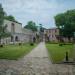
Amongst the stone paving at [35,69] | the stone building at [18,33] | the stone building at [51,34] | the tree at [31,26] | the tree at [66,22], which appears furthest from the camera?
the stone building at [51,34]

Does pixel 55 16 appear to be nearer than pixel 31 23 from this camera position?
Yes

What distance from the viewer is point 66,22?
79.0 m

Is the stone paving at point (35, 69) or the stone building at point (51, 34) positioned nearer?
the stone paving at point (35, 69)

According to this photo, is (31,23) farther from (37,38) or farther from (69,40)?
(69,40)

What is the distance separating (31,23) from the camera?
10925 centimetres

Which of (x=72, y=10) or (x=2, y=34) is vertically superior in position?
(x=72, y=10)

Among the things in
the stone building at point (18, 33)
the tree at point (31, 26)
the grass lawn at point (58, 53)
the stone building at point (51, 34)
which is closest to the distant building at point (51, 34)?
the stone building at point (51, 34)

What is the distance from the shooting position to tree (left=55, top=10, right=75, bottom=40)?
3086 inches

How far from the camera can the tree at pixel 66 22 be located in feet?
257

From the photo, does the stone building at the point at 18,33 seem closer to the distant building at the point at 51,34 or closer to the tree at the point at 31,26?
the tree at the point at 31,26

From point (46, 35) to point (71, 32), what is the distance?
38.2 metres

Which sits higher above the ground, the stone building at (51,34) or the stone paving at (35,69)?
the stone building at (51,34)

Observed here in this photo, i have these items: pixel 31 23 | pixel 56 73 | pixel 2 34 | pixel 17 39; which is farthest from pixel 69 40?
pixel 56 73

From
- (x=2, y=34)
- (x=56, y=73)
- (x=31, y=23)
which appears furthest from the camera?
(x=31, y=23)
